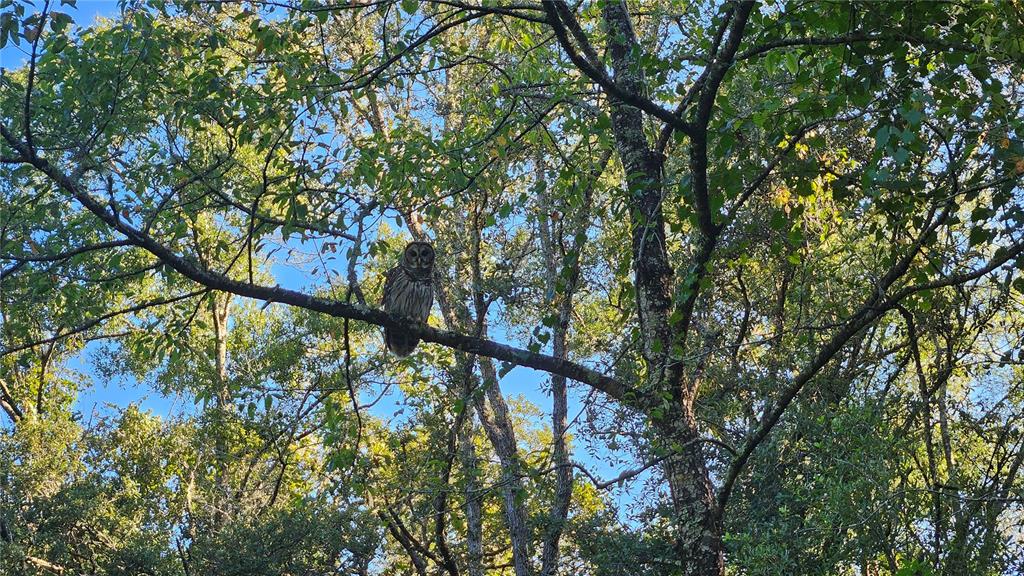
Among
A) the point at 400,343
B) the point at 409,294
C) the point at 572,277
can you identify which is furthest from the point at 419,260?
the point at 572,277

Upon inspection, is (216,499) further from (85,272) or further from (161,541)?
(85,272)

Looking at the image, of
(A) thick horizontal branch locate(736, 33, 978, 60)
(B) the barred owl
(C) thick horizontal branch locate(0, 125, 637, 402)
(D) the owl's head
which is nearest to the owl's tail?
(B) the barred owl

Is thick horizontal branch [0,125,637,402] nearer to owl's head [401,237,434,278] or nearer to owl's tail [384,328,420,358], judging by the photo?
owl's tail [384,328,420,358]

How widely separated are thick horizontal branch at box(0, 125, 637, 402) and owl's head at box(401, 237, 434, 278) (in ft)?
14.6

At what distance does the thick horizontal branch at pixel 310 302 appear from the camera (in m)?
5.34

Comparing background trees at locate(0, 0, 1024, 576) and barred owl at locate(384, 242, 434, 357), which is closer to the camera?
background trees at locate(0, 0, 1024, 576)

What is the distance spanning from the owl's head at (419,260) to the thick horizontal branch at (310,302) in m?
4.44

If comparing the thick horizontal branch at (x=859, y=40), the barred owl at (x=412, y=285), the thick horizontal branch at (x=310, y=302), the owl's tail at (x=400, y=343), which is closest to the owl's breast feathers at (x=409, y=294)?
the barred owl at (x=412, y=285)

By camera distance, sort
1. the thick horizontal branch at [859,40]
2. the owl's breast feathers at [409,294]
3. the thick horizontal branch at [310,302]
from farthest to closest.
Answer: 1. the owl's breast feathers at [409,294]
2. the thick horizontal branch at [310,302]
3. the thick horizontal branch at [859,40]

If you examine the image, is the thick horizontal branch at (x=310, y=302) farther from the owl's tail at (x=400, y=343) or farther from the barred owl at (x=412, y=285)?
the barred owl at (x=412, y=285)

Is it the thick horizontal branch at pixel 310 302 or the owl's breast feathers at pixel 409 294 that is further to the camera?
the owl's breast feathers at pixel 409 294

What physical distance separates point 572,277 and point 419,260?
408cm

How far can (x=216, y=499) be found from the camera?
48.9 feet

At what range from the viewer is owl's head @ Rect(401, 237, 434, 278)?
10.4 meters
